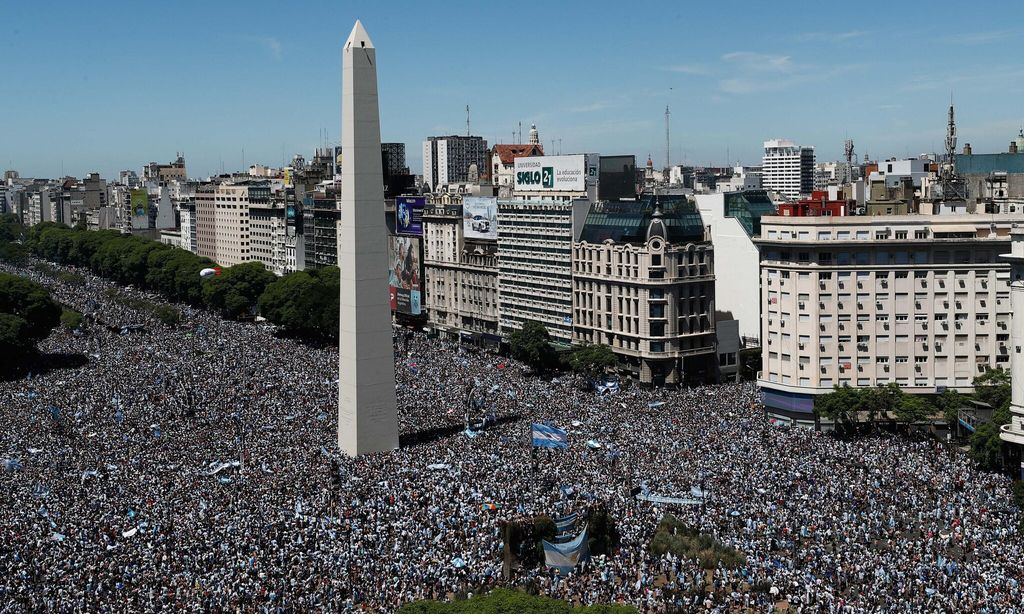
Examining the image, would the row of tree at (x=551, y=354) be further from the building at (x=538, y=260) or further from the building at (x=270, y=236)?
the building at (x=270, y=236)

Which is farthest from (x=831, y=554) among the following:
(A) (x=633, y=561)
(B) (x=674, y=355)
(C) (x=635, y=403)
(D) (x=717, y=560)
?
(B) (x=674, y=355)

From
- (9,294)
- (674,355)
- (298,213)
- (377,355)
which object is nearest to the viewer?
(377,355)

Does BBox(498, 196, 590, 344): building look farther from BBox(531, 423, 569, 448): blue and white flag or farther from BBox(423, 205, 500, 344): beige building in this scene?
BBox(531, 423, 569, 448): blue and white flag

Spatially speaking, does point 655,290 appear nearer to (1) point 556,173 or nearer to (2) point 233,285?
(1) point 556,173

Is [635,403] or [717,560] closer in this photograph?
[717,560]

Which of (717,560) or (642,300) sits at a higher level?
(642,300)

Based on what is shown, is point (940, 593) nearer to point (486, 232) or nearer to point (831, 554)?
point (831, 554)
